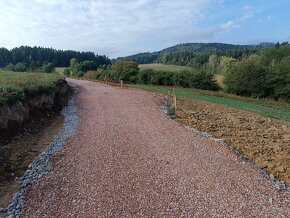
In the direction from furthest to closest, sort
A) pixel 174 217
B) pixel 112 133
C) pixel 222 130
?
pixel 222 130, pixel 112 133, pixel 174 217

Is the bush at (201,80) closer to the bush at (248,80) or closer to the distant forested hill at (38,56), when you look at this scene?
the bush at (248,80)

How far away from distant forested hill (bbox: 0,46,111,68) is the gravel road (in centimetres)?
8623

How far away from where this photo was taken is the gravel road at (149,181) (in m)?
9.12

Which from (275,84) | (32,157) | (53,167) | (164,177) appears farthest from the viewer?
(275,84)

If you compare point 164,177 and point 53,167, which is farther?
point 53,167

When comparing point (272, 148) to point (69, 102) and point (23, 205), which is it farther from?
point (69, 102)

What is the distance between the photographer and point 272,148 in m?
15.2

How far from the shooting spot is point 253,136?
17453mm

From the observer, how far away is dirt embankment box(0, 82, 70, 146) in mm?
15746

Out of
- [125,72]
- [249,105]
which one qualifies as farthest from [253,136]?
[125,72]

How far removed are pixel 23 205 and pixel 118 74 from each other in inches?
1881

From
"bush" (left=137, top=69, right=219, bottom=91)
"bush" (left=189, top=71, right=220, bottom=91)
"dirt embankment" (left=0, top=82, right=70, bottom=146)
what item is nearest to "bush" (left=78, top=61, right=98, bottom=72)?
"bush" (left=137, top=69, right=219, bottom=91)

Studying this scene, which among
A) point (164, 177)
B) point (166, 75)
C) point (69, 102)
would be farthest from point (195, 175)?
point (166, 75)

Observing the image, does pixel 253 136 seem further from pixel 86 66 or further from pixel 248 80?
pixel 86 66
